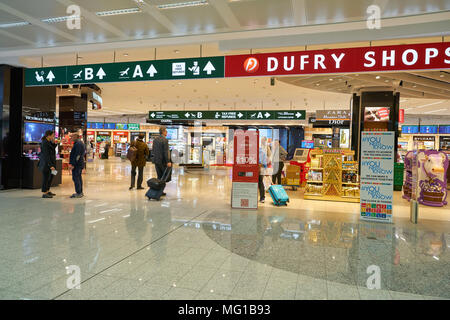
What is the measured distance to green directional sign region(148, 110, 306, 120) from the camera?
41.4 feet

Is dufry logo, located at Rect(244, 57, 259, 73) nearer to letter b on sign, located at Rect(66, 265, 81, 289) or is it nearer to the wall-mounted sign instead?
letter b on sign, located at Rect(66, 265, 81, 289)

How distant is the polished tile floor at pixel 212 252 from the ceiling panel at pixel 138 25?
11.9 ft

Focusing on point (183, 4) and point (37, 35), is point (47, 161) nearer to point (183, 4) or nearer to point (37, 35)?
point (37, 35)

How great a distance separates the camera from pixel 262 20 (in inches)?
217

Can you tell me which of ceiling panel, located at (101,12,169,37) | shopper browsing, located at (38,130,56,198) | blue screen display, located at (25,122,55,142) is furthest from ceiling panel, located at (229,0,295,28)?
blue screen display, located at (25,122,55,142)

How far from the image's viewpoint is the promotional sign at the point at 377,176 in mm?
5578

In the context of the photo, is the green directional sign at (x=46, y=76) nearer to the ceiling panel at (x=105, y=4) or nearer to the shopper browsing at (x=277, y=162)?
the ceiling panel at (x=105, y=4)

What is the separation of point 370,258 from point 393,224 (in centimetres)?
223

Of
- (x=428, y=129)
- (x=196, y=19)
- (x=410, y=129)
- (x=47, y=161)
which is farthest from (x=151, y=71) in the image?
(x=428, y=129)

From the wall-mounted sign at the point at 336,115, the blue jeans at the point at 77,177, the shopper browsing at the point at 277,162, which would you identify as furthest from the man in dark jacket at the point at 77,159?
the wall-mounted sign at the point at 336,115

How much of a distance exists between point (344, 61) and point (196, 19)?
8.89 feet

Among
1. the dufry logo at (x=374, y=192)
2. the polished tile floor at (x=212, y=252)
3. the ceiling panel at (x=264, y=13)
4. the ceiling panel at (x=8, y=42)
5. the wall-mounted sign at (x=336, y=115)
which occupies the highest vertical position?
the ceiling panel at (x=8, y=42)

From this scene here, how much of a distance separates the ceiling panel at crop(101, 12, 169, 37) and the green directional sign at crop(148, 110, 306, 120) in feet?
22.6

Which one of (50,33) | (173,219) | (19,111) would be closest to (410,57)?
(173,219)
